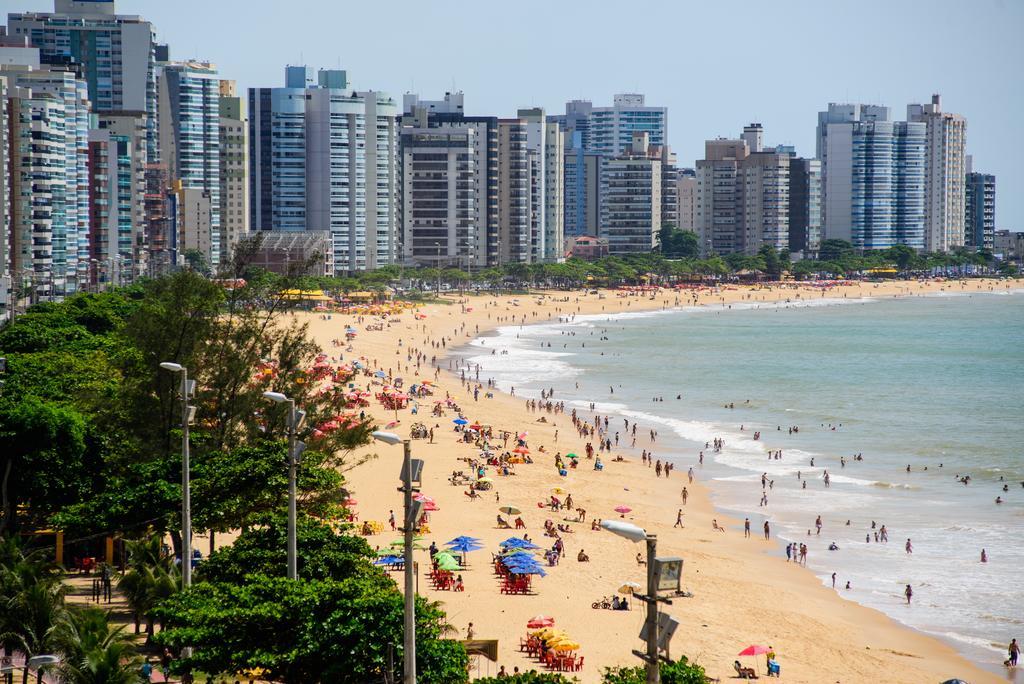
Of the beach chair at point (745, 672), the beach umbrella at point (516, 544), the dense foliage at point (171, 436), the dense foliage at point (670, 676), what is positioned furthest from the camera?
the beach umbrella at point (516, 544)

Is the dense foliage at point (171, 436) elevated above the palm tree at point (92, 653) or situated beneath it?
elevated above

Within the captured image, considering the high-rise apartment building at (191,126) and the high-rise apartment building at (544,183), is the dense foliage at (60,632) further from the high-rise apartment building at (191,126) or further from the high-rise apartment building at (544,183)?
the high-rise apartment building at (544,183)

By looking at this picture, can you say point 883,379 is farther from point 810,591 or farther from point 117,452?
point 117,452

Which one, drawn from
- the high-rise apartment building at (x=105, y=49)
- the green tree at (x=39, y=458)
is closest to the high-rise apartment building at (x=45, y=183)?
the high-rise apartment building at (x=105, y=49)

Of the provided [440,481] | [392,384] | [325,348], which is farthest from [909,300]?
[440,481]

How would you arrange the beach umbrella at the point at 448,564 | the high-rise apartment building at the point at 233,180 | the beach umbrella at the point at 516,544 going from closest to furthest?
the beach umbrella at the point at 448,564
the beach umbrella at the point at 516,544
the high-rise apartment building at the point at 233,180

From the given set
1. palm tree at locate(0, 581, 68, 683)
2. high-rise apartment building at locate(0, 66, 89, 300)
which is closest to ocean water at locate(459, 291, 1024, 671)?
palm tree at locate(0, 581, 68, 683)

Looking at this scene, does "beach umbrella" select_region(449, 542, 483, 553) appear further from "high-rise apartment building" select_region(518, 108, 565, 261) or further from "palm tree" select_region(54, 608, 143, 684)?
"high-rise apartment building" select_region(518, 108, 565, 261)

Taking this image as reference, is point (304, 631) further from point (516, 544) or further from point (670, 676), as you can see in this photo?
point (516, 544)
